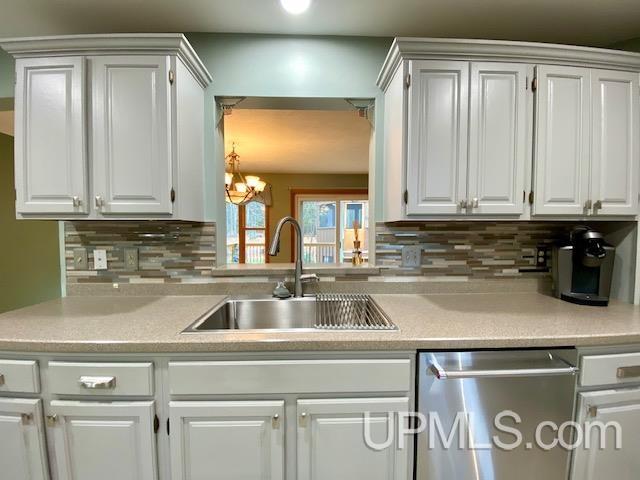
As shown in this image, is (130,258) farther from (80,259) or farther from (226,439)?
(226,439)

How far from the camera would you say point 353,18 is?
1483 millimetres

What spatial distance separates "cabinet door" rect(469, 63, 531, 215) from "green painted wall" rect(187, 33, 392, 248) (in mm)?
516

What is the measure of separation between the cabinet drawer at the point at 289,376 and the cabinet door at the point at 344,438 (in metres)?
0.05

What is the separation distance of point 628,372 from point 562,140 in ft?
3.17

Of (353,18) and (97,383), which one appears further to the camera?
(353,18)

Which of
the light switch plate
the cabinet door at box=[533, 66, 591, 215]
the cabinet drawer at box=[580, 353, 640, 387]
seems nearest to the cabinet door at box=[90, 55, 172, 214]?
the light switch plate

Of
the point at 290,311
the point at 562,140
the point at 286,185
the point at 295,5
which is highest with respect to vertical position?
the point at 295,5

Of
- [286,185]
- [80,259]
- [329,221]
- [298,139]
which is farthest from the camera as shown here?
[329,221]

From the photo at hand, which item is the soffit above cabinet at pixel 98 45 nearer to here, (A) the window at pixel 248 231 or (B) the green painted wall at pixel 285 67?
(B) the green painted wall at pixel 285 67

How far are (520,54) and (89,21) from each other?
2068mm

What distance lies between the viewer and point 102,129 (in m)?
1.28

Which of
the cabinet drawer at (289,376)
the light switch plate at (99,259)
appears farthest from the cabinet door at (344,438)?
the light switch plate at (99,259)

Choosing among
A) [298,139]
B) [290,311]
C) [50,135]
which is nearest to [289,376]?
[290,311]

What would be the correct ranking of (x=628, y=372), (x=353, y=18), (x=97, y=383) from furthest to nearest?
1. (x=353, y=18)
2. (x=628, y=372)
3. (x=97, y=383)
